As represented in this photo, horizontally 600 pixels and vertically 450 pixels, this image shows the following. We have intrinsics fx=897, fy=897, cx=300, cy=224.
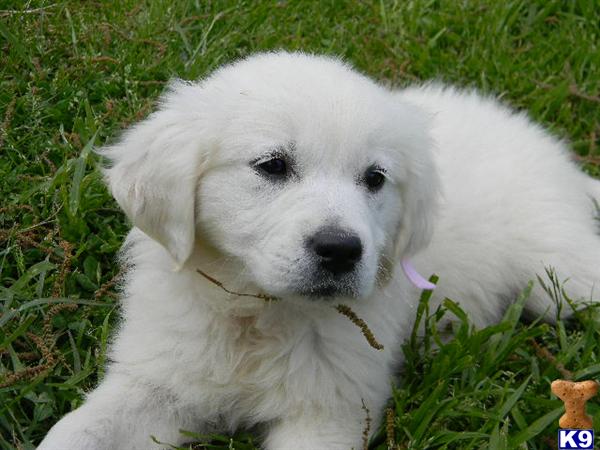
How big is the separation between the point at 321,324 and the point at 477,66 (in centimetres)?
288

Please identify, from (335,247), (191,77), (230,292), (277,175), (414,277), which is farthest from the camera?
(191,77)

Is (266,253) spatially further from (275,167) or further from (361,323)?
(361,323)

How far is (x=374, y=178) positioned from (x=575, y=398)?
960 mm

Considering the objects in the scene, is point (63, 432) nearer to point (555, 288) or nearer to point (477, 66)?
point (555, 288)

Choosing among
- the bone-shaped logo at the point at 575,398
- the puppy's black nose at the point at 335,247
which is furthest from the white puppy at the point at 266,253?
the bone-shaped logo at the point at 575,398

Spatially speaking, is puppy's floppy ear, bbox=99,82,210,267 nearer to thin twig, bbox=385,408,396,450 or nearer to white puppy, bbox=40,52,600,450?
white puppy, bbox=40,52,600,450

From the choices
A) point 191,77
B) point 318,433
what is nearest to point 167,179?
point 318,433

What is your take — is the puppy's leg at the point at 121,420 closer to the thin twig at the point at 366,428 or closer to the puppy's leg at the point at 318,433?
the puppy's leg at the point at 318,433

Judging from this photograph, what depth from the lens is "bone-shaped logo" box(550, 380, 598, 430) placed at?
2715 millimetres

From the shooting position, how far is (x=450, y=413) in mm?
3199

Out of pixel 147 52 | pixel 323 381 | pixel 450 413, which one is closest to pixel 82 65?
pixel 147 52

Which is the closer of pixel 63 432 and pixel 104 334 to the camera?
pixel 63 432

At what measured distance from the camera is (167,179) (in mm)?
2930

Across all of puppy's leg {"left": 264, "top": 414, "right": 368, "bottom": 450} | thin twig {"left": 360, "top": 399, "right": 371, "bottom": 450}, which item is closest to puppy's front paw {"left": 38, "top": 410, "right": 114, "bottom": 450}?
puppy's leg {"left": 264, "top": 414, "right": 368, "bottom": 450}
